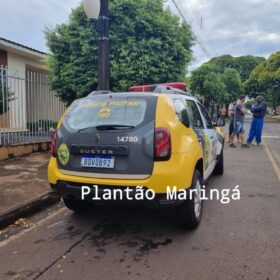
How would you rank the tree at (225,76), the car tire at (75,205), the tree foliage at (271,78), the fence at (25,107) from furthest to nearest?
the tree foliage at (271,78)
the tree at (225,76)
the fence at (25,107)
the car tire at (75,205)

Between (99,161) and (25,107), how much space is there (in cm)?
613

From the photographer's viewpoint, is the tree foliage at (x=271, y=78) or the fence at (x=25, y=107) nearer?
the fence at (x=25, y=107)

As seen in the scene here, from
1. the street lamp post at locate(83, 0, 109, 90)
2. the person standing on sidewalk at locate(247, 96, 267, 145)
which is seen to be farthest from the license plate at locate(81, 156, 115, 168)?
the person standing on sidewalk at locate(247, 96, 267, 145)

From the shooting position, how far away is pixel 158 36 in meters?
9.52

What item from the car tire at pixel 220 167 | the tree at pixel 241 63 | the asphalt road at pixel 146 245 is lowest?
the asphalt road at pixel 146 245

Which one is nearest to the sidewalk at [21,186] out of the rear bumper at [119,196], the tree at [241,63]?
the rear bumper at [119,196]

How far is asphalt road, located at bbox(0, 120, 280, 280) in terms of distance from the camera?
3.09 m

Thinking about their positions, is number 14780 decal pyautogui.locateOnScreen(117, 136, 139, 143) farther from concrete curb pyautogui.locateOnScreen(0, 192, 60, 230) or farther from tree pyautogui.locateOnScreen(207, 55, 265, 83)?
tree pyautogui.locateOnScreen(207, 55, 265, 83)

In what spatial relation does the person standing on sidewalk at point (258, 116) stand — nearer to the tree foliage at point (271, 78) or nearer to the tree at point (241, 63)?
the tree foliage at point (271, 78)

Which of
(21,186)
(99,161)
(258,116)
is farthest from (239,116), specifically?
(99,161)

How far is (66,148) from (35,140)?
5.78 metres

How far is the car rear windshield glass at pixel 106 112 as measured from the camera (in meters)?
3.78

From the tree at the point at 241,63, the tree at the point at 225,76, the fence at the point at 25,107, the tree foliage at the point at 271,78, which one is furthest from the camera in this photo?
the tree at the point at 241,63

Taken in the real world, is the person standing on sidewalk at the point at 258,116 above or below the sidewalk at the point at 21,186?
above
